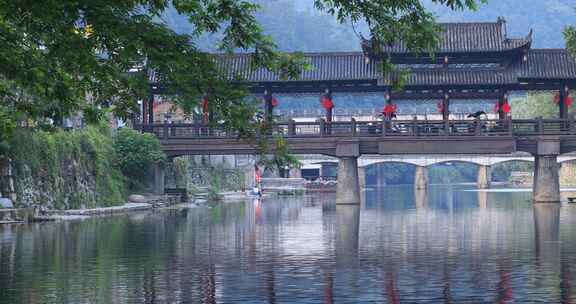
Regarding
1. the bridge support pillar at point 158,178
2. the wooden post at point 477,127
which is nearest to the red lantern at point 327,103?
the wooden post at point 477,127

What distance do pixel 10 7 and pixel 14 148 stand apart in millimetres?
37091

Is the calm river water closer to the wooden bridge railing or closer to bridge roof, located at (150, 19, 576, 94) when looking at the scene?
the wooden bridge railing

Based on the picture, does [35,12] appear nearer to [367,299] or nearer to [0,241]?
[367,299]

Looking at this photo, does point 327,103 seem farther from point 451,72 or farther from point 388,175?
point 388,175

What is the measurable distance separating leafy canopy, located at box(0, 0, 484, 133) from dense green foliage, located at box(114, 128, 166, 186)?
1908 inches

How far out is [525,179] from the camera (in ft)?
506

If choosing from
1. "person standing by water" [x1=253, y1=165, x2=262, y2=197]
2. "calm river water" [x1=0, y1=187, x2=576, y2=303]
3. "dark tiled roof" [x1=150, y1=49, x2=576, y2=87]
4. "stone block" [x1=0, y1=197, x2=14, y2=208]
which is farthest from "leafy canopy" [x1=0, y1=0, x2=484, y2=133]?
"person standing by water" [x1=253, y1=165, x2=262, y2=197]

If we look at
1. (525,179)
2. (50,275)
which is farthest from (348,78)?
(525,179)

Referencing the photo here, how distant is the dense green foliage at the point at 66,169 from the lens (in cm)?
5241

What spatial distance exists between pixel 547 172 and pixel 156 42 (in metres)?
52.9

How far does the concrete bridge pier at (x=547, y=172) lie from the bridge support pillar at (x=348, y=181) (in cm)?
1067

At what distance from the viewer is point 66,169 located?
57.9 meters

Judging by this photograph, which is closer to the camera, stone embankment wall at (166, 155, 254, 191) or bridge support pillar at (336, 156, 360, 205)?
bridge support pillar at (336, 156, 360, 205)

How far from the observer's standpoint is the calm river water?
22250mm
